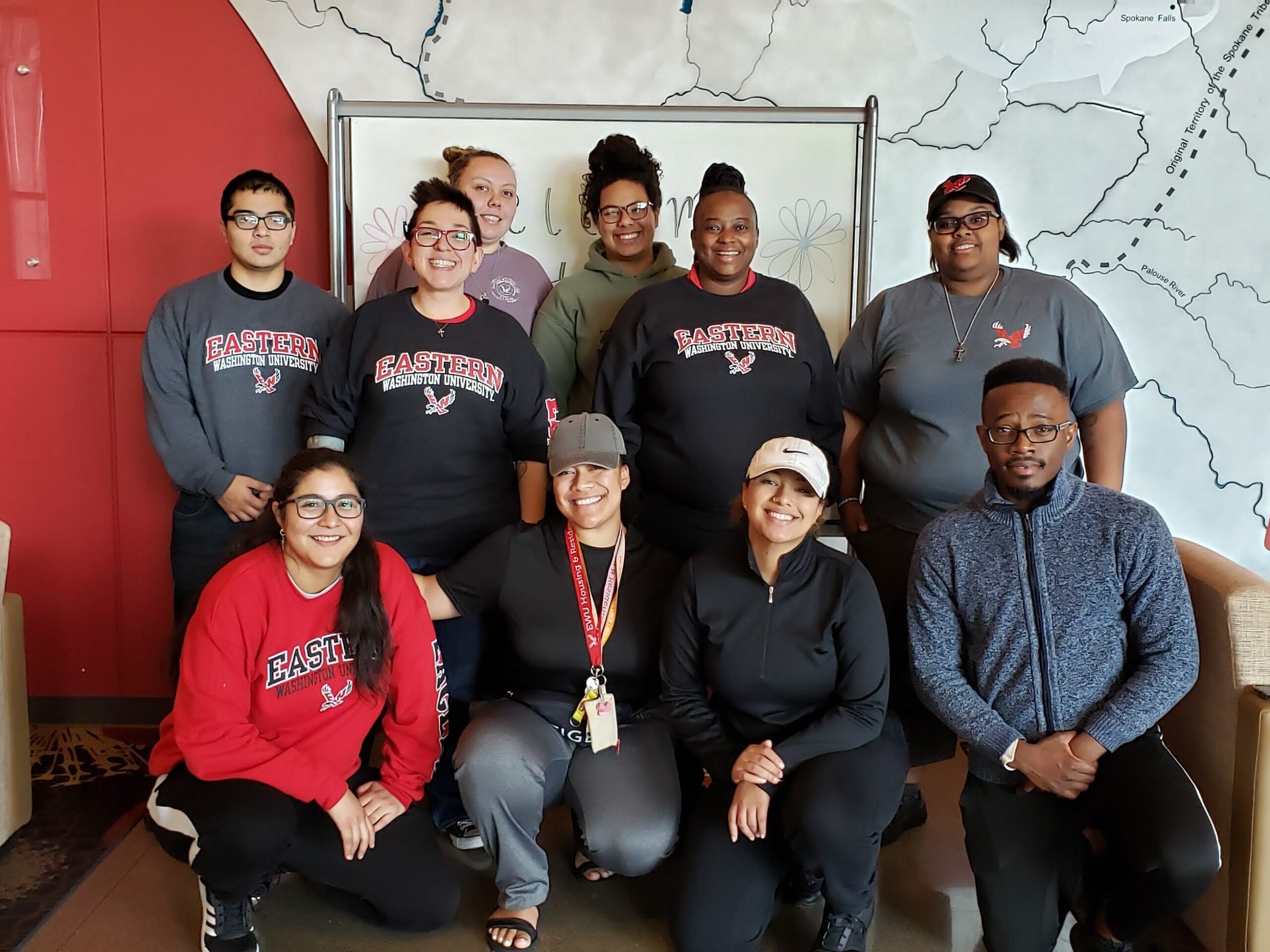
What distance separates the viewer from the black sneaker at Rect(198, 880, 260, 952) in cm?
199

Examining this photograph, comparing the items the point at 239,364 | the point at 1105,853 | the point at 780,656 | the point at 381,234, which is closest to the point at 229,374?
the point at 239,364

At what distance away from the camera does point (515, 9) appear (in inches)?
121

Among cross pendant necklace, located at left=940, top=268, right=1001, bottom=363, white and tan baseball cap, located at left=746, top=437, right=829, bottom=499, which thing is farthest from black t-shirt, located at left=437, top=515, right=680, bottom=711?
cross pendant necklace, located at left=940, top=268, right=1001, bottom=363

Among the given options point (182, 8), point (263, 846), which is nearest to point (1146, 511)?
point (263, 846)

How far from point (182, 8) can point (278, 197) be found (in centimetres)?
A: 104

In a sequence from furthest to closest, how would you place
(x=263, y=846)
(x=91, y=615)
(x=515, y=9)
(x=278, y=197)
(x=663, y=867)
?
(x=91, y=615) < (x=515, y=9) < (x=278, y=197) < (x=663, y=867) < (x=263, y=846)

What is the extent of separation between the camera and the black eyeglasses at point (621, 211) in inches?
109

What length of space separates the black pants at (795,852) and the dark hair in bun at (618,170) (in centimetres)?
164

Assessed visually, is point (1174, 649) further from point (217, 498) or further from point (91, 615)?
point (91, 615)

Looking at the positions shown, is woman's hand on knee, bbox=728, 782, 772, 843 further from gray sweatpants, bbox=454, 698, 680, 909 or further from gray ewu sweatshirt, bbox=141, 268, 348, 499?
gray ewu sweatshirt, bbox=141, 268, 348, 499

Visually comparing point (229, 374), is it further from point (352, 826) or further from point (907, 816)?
point (907, 816)

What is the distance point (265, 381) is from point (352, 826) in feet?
3.87

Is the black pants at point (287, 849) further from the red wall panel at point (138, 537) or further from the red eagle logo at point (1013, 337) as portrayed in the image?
the red eagle logo at point (1013, 337)

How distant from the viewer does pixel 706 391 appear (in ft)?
7.98
